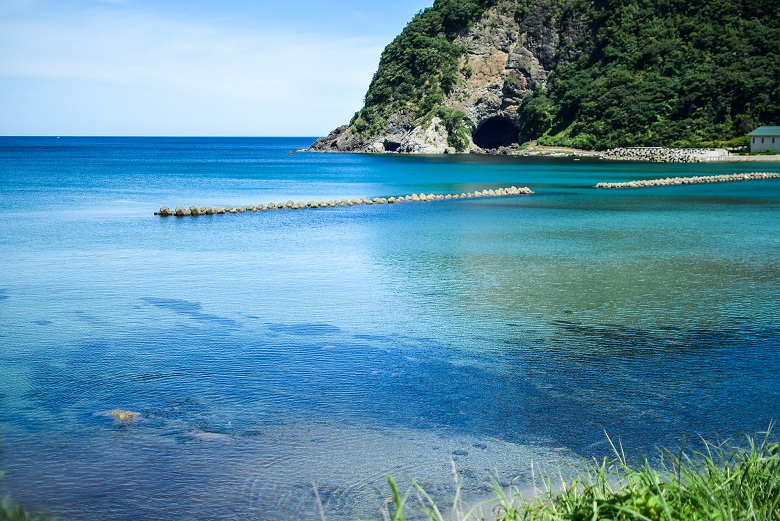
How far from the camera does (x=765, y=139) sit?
8756cm

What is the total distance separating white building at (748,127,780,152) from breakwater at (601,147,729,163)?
3.21 meters

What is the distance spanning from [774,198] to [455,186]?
70.9ft

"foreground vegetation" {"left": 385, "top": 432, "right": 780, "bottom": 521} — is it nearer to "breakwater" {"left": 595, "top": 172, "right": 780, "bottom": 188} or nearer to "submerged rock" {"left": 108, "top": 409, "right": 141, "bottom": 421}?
"submerged rock" {"left": 108, "top": 409, "right": 141, "bottom": 421}

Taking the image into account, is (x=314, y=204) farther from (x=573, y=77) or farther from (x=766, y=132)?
(x=573, y=77)

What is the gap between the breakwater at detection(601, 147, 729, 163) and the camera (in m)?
86.9

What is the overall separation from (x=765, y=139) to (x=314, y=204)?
65371 mm

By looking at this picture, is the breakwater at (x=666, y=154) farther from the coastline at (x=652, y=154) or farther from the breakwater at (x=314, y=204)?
the breakwater at (x=314, y=204)

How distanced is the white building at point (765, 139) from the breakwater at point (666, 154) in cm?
321

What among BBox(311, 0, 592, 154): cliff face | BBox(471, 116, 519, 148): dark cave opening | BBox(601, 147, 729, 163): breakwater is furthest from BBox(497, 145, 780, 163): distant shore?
BBox(471, 116, 519, 148): dark cave opening

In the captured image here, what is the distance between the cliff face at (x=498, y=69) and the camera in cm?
13538

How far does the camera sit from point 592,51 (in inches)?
5217

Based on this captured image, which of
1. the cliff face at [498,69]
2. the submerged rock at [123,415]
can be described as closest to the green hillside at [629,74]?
the cliff face at [498,69]

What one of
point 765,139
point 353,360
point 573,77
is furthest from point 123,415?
point 573,77

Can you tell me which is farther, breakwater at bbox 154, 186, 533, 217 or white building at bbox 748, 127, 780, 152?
white building at bbox 748, 127, 780, 152
